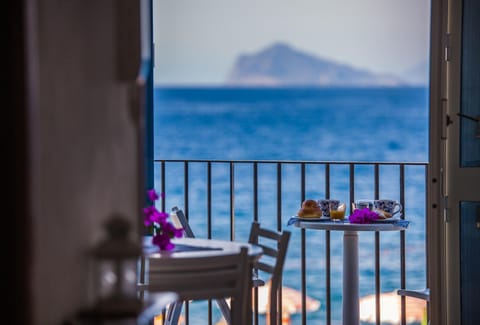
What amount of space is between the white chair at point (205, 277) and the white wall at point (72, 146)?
1.09m

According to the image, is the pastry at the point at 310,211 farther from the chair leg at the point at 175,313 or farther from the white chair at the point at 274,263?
the chair leg at the point at 175,313

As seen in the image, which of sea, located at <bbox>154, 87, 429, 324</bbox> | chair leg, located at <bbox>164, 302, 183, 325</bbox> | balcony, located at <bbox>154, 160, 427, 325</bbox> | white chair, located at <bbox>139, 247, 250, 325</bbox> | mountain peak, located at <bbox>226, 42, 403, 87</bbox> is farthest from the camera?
sea, located at <bbox>154, 87, 429, 324</bbox>

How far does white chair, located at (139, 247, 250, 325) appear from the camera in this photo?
3256 mm

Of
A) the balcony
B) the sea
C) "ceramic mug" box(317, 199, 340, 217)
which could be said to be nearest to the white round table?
"ceramic mug" box(317, 199, 340, 217)

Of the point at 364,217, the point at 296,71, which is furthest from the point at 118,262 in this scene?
the point at 296,71

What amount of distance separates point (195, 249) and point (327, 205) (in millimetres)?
1290

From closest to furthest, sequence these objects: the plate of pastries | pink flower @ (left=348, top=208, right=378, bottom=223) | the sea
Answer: pink flower @ (left=348, top=208, right=378, bottom=223) < the plate of pastries < the sea

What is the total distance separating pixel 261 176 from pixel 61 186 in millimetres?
14814

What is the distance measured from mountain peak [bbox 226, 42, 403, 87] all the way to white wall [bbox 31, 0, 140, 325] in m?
15.5

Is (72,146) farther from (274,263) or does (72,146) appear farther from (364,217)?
(364,217)

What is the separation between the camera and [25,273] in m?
1.65

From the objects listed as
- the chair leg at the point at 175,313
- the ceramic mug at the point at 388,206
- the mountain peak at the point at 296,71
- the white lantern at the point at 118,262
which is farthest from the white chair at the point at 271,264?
the mountain peak at the point at 296,71

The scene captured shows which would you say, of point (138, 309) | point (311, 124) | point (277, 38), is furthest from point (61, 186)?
point (311, 124)

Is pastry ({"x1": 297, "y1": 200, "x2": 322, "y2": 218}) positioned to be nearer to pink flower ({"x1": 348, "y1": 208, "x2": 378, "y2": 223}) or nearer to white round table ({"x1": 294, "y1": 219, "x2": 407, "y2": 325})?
white round table ({"x1": 294, "y1": 219, "x2": 407, "y2": 325})
